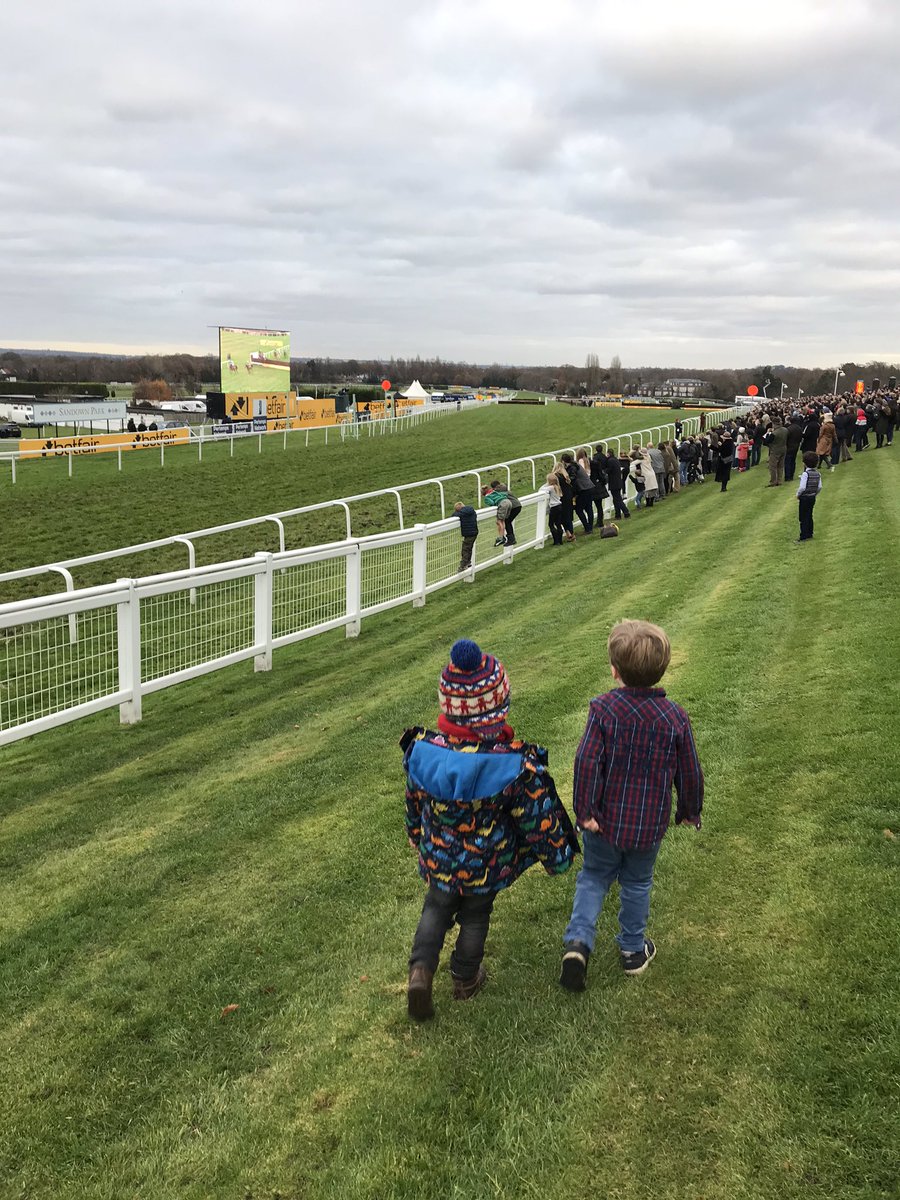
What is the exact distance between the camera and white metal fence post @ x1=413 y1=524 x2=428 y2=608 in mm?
10820

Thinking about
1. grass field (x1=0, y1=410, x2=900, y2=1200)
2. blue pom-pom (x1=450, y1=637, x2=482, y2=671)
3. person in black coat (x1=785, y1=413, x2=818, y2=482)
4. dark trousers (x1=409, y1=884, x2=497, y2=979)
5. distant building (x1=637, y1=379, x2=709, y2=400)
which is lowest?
grass field (x1=0, y1=410, x2=900, y2=1200)

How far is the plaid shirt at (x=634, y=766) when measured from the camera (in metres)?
3.08

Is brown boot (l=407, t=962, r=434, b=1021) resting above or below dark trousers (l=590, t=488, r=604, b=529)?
below

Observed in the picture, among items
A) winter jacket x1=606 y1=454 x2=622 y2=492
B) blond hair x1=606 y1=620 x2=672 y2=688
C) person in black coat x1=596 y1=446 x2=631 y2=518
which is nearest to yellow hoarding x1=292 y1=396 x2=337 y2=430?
person in black coat x1=596 y1=446 x2=631 y2=518

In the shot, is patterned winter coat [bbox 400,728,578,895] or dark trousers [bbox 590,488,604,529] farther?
dark trousers [bbox 590,488,604,529]

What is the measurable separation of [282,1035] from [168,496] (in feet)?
65.1

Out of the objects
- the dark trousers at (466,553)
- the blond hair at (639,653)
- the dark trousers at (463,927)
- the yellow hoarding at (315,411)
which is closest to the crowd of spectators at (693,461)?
the dark trousers at (466,553)

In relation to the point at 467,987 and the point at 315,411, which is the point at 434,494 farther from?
the point at 315,411

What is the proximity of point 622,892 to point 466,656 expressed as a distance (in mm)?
1123

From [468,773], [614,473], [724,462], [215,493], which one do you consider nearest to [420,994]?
[468,773]

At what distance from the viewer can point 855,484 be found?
1709 centimetres

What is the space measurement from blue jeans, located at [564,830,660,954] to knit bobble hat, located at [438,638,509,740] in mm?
604

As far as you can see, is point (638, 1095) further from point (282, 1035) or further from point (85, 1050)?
point (85, 1050)

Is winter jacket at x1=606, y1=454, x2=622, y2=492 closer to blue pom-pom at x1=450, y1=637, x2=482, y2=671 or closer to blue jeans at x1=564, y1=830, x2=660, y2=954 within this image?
blue jeans at x1=564, y1=830, x2=660, y2=954
